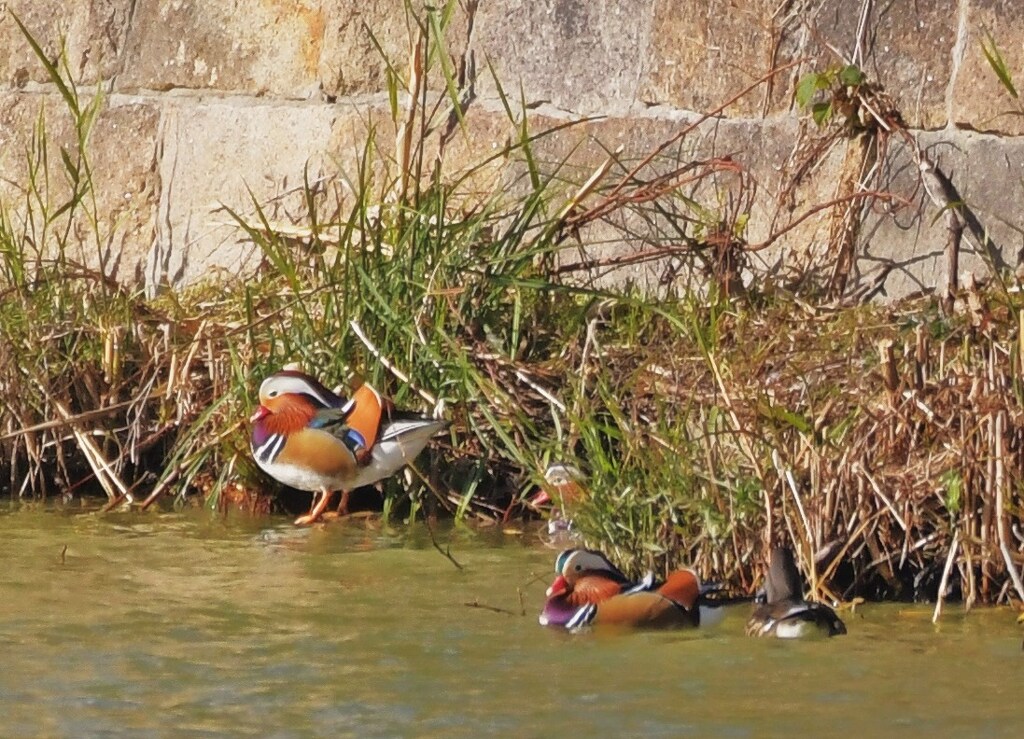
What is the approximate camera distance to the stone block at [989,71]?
20.1 ft

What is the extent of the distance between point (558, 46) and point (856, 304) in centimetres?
127

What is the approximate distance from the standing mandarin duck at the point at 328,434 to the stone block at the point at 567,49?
1565 mm

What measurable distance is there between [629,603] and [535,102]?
9.01 ft

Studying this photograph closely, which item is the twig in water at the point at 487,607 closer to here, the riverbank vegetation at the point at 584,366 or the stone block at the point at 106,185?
the riverbank vegetation at the point at 584,366

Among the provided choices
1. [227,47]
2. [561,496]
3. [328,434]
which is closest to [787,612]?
[561,496]

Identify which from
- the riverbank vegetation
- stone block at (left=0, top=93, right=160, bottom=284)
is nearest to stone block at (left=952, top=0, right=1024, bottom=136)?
the riverbank vegetation

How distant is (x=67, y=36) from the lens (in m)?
7.19

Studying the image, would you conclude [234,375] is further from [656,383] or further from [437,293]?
[656,383]

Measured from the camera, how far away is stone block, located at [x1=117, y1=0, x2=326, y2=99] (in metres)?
6.89

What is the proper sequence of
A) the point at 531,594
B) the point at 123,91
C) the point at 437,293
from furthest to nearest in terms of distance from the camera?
the point at 123,91
the point at 437,293
the point at 531,594

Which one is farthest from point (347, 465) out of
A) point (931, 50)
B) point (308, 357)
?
point (931, 50)

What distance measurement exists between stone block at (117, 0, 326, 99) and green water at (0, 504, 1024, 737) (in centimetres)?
228

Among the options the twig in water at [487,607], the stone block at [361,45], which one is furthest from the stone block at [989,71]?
the twig in water at [487,607]

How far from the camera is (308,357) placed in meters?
5.71
